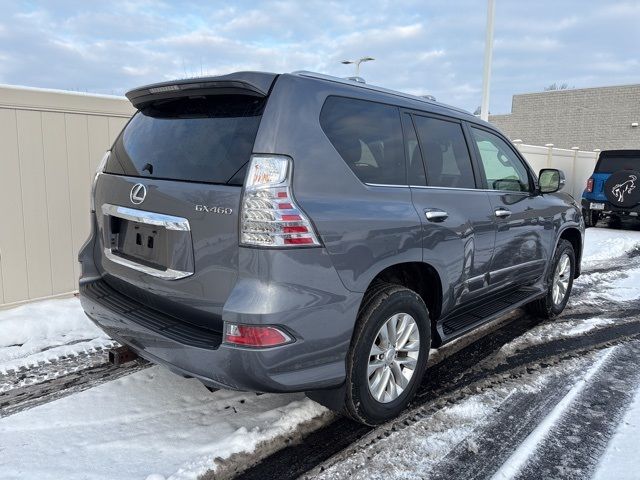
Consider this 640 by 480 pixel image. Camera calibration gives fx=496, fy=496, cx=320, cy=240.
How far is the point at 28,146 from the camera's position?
4.66m

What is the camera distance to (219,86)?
2498 mm

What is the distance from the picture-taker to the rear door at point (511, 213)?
12.6 ft

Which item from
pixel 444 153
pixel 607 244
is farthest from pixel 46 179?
pixel 607 244

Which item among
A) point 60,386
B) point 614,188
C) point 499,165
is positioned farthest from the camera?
point 614,188

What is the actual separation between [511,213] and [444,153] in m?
0.90

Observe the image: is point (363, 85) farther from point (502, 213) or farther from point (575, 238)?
point (575, 238)

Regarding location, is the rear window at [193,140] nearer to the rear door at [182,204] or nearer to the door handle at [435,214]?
the rear door at [182,204]

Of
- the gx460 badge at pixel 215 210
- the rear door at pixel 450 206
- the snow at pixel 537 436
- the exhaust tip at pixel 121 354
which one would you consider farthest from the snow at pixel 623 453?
the exhaust tip at pixel 121 354

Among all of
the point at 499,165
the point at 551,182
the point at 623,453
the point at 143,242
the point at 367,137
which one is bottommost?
the point at 623,453

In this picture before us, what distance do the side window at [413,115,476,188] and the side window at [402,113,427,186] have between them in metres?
0.06

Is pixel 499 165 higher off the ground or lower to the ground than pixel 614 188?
higher

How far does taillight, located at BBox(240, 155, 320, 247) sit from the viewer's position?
225 centimetres

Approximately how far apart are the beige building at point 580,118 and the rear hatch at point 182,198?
2886 cm

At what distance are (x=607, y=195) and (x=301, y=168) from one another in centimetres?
1167
